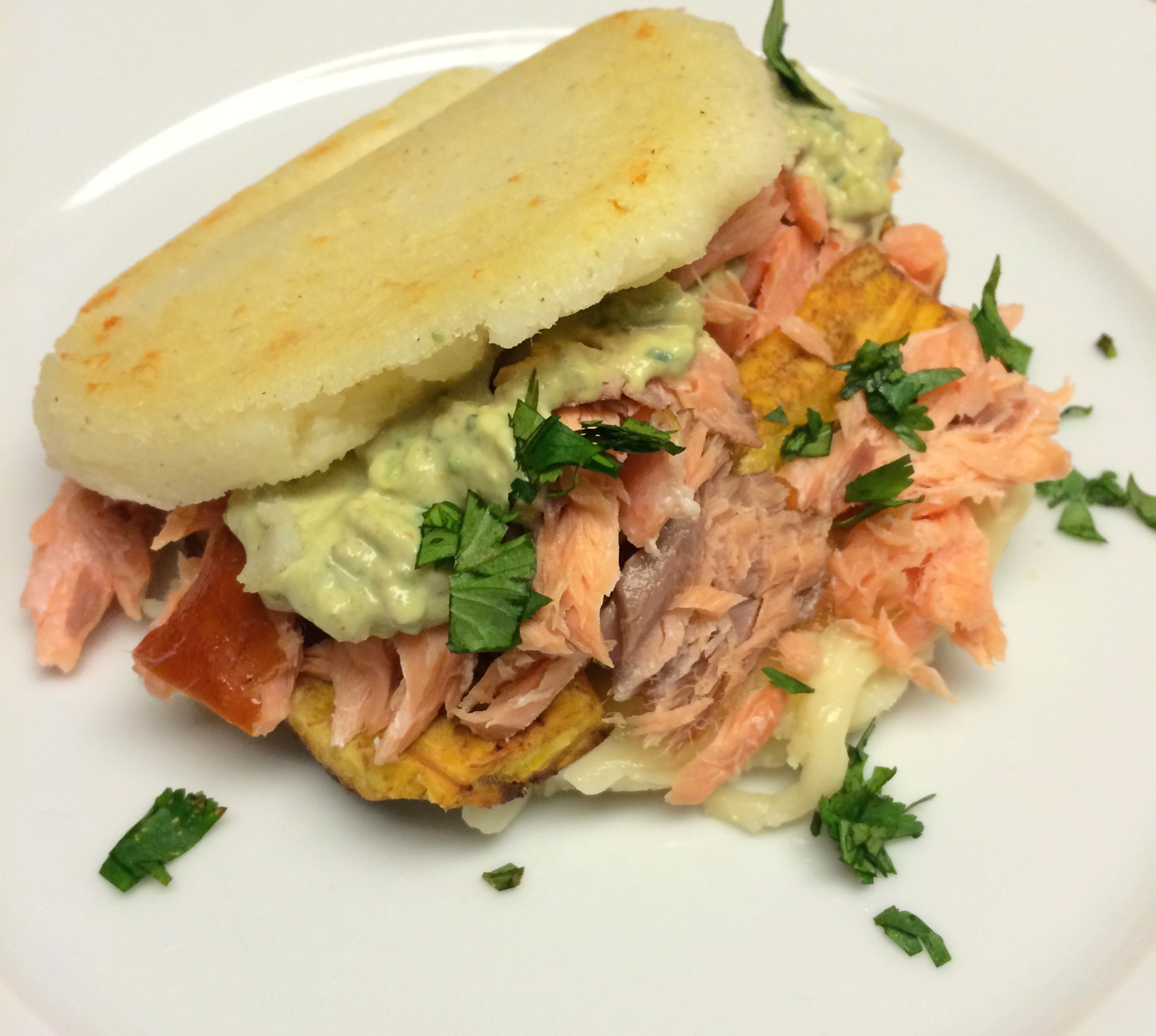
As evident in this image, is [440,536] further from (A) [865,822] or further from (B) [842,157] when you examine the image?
(B) [842,157]

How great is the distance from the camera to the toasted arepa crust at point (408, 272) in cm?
220

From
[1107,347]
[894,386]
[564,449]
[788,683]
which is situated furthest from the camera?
[1107,347]

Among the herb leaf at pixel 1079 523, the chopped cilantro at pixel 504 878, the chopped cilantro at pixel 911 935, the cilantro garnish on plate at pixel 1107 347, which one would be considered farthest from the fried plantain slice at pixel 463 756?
the cilantro garnish on plate at pixel 1107 347

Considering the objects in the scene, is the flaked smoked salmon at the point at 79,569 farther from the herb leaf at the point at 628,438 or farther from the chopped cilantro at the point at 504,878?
the herb leaf at the point at 628,438

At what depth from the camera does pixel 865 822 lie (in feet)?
7.87

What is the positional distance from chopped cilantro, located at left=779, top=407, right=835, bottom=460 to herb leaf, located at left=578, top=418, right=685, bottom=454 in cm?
47

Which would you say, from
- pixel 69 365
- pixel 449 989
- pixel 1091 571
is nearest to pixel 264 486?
pixel 69 365

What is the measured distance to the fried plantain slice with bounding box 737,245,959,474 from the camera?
269 cm

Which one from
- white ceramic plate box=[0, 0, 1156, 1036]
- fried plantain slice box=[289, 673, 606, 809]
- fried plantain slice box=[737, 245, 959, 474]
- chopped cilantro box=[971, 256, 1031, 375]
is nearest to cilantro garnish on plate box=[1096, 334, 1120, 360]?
white ceramic plate box=[0, 0, 1156, 1036]

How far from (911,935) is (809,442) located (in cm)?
120

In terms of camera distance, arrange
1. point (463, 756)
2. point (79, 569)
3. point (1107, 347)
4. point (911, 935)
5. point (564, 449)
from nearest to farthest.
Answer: point (564, 449)
point (911, 935)
point (463, 756)
point (79, 569)
point (1107, 347)

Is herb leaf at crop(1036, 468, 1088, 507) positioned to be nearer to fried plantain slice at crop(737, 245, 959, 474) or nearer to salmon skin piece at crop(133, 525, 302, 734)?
fried plantain slice at crop(737, 245, 959, 474)

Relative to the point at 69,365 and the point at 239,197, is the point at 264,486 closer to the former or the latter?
the point at 69,365

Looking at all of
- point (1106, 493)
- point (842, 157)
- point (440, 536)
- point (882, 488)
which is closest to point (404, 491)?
point (440, 536)
